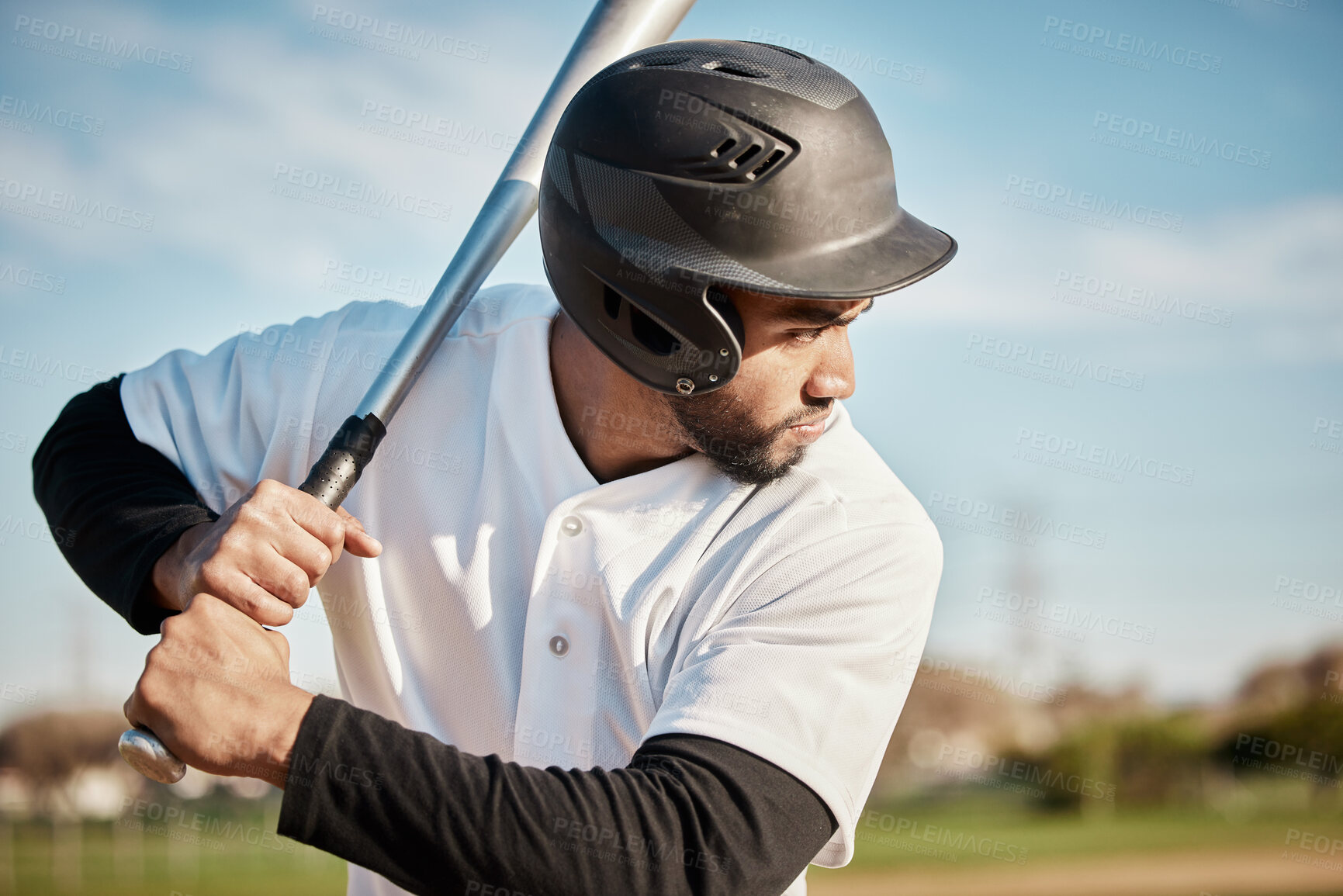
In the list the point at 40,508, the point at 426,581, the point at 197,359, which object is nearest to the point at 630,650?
the point at 426,581

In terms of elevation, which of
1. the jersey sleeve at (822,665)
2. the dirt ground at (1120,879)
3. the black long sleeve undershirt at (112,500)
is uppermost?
the jersey sleeve at (822,665)

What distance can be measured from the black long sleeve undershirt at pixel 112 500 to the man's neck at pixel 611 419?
0.91 m

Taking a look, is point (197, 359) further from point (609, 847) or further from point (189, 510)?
point (609, 847)

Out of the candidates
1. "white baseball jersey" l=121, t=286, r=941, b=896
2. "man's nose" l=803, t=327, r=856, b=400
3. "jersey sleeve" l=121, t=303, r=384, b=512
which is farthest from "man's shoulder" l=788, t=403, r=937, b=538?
"jersey sleeve" l=121, t=303, r=384, b=512

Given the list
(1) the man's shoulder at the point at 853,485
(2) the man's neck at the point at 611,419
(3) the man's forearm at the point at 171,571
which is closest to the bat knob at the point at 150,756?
(3) the man's forearm at the point at 171,571

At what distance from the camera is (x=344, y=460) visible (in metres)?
2.18

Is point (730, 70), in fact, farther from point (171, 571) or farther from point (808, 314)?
point (171, 571)

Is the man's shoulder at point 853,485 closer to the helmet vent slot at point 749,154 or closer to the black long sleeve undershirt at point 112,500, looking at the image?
the helmet vent slot at point 749,154

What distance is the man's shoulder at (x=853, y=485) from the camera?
2297mm

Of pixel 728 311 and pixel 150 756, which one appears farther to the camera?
pixel 728 311

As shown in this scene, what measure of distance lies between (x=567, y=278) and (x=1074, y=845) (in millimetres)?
26317

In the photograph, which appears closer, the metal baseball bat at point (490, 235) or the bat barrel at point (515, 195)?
the metal baseball bat at point (490, 235)

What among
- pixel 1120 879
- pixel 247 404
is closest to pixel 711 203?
pixel 247 404

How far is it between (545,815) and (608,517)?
843mm
